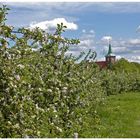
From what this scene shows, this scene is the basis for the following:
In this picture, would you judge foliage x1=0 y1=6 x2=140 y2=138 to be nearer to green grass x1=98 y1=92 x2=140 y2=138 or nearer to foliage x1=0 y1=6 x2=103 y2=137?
foliage x1=0 y1=6 x2=103 y2=137

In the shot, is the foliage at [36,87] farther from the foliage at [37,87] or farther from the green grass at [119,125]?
the green grass at [119,125]

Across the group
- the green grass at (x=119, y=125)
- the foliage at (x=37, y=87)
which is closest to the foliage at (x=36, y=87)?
the foliage at (x=37, y=87)

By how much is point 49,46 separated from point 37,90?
0.78 m

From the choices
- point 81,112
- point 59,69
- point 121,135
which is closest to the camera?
point 59,69

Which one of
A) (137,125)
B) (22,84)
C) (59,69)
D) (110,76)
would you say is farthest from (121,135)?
(110,76)

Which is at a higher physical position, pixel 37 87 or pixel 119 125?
pixel 37 87

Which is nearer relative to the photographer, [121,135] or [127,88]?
[121,135]

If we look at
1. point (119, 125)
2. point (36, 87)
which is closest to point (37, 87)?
point (36, 87)

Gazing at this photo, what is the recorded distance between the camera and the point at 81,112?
8.61 meters

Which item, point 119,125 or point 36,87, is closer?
point 36,87

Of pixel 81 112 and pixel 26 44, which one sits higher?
pixel 26 44

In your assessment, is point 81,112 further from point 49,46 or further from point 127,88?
point 127,88

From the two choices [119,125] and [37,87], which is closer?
[37,87]

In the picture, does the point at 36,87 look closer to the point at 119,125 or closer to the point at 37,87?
the point at 37,87
